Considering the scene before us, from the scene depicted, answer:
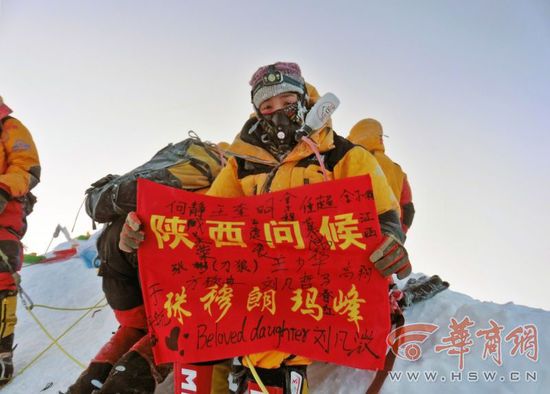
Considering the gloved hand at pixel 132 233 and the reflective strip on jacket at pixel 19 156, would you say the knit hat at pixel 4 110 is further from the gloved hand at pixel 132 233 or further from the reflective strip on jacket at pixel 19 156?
the gloved hand at pixel 132 233

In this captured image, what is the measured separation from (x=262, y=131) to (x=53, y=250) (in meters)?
7.03

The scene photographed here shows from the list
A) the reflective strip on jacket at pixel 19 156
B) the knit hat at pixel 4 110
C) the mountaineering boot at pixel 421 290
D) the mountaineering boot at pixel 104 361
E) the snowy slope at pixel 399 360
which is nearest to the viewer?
the snowy slope at pixel 399 360

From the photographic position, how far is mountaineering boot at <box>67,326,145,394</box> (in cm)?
277

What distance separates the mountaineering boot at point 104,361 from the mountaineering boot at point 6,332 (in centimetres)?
112

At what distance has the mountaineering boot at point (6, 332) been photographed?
350 cm

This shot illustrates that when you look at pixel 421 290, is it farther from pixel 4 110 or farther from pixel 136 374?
pixel 4 110

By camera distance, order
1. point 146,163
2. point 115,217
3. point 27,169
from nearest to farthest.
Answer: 1. point 115,217
2. point 146,163
3. point 27,169

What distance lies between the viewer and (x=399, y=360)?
2852 mm

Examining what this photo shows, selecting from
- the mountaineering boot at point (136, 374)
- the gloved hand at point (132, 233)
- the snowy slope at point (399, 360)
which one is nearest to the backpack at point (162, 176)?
the gloved hand at point (132, 233)

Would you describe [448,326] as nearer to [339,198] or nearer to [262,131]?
[339,198]

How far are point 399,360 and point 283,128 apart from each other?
1856 millimetres

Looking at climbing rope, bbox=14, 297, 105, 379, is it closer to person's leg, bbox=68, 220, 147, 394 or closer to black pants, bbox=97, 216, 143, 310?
person's leg, bbox=68, 220, 147, 394

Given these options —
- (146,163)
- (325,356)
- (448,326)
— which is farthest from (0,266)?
(448,326)

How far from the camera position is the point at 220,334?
223 centimetres
